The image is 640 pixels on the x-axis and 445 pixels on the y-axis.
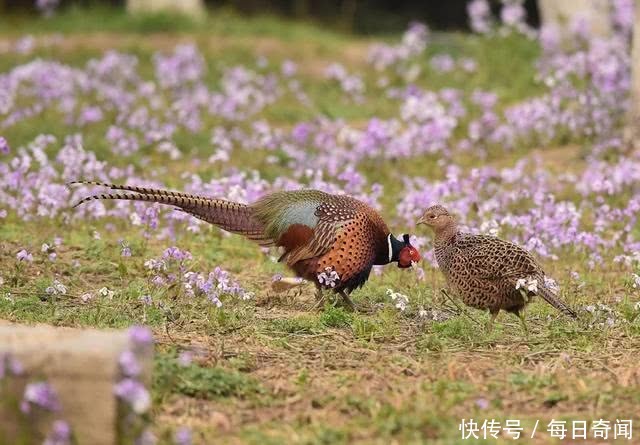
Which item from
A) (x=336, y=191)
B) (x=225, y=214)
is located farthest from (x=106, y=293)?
(x=336, y=191)

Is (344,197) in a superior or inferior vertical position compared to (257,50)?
superior

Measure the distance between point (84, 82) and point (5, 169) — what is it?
17.6 feet

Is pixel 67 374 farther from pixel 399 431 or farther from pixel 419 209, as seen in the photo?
pixel 419 209

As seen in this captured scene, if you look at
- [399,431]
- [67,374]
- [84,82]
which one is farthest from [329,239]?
[84,82]

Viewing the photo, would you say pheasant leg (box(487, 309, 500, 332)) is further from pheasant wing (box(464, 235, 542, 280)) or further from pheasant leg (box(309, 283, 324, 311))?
pheasant leg (box(309, 283, 324, 311))

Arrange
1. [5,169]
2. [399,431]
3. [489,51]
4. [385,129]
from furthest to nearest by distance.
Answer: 1. [489,51]
2. [385,129]
3. [5,169]
4. [399,431]

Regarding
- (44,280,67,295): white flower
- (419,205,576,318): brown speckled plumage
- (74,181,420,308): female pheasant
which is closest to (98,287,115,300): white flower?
(44,280,67,295): white flower

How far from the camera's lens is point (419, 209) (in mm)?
9453

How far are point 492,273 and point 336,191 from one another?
2.54 meters

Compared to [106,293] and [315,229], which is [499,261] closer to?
[315,229]

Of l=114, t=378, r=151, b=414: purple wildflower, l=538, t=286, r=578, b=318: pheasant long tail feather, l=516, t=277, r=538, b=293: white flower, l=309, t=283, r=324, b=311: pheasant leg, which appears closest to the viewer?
l=114, t=378, r=151, b=414: purple wildflower

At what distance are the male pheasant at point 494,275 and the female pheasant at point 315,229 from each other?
0.41 m

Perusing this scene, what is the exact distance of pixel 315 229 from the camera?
729 cm

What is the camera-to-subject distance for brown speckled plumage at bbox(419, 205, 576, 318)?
6848 millimetres
